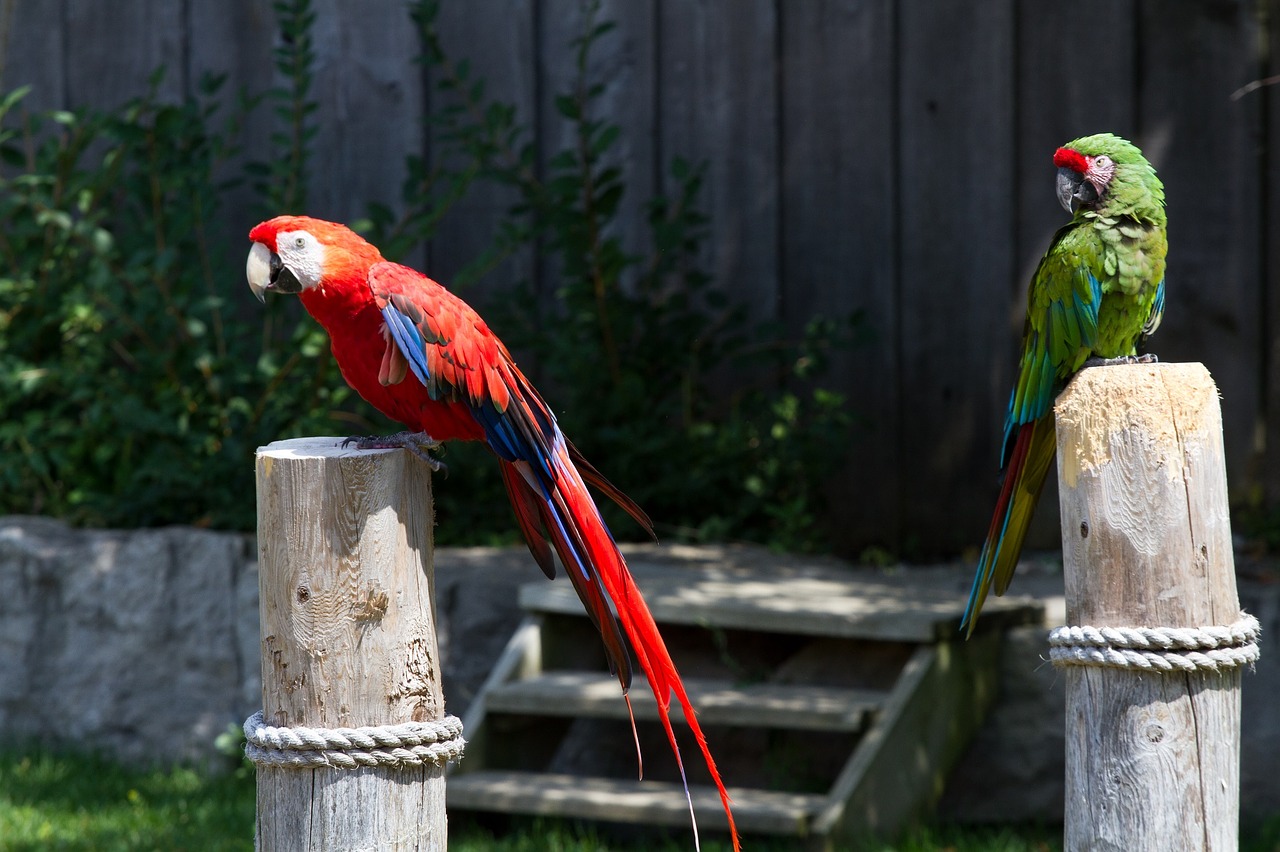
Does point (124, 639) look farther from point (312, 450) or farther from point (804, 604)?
point (312, 450)

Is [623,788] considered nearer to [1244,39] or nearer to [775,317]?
[775,317]

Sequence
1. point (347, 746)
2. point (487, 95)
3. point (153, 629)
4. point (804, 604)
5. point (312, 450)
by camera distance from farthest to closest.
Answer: point (487, 95)
point (153, 629)
point (804, 604)
point (312, 450)
point (347, 746)

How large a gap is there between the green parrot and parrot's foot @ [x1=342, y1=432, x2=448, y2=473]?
3.40 ft

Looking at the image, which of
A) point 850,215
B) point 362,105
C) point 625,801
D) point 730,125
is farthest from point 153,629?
point 850,215

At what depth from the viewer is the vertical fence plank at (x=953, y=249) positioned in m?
4.51

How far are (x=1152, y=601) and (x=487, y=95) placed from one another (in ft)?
11.3

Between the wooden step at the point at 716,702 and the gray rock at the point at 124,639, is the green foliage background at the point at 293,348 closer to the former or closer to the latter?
the gray rock at the point at 124,639

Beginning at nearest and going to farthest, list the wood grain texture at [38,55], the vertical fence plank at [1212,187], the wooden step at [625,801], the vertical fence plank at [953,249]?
1. the wooden step at [625,801]
2. the vertical fence plank at [1212,187]
3. the vertical fence plank at [953,249]
4. the wood grain texture at [38,55]

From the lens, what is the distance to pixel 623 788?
344 centimetres

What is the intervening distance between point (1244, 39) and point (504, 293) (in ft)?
7.95

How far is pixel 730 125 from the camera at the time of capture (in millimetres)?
4758

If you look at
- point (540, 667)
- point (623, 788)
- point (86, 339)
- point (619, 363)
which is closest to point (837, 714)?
point (623, 788)

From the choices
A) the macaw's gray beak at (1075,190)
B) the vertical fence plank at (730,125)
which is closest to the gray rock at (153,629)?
the vertical fence plank at (730,125)

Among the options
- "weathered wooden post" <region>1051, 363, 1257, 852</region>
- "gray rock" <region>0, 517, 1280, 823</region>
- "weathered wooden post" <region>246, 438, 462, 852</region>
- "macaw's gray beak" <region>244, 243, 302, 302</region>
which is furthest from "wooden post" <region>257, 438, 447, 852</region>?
"gray rock" <region>0, 517, 1280, 823</region>
